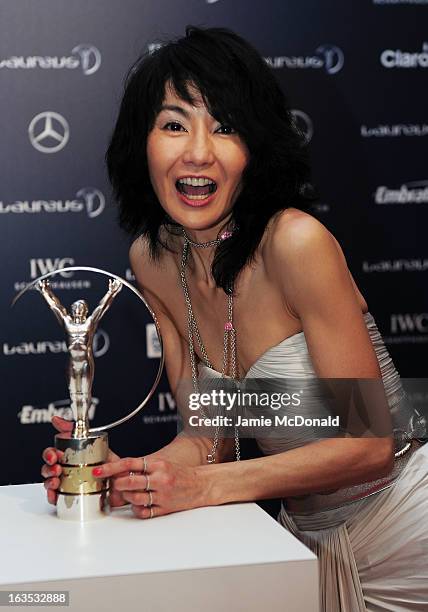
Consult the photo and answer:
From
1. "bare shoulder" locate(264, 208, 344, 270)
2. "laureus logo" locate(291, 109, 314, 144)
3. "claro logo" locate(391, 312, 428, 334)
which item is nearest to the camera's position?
"bare shoulder" locate(264, 208, 344, 270)

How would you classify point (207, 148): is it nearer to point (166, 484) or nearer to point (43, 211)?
point (166, 484)

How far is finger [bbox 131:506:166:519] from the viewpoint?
1.45 m

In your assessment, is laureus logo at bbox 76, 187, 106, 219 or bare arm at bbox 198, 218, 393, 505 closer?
bare arm at bbox 198, 218, 393, 505

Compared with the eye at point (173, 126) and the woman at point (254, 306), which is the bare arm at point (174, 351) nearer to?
the woman at point (254, 306)

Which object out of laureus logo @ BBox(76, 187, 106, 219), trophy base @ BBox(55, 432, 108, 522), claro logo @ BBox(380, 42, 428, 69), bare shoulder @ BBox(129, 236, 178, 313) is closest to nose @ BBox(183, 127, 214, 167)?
bare shoulder @ BBox(129, 236, 178, 313)

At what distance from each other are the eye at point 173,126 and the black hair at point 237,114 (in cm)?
3

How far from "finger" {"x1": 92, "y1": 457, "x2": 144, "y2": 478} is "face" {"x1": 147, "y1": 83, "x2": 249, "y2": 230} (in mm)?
519

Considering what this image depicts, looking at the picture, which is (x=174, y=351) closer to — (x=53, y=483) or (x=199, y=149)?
(x=199, y=149)

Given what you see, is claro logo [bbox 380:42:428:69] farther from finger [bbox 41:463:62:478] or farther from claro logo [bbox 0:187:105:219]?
finger [bbox 41:463:62:478]

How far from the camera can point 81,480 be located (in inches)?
56.2

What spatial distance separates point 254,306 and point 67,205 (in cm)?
138

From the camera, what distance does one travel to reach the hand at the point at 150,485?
1443mm
